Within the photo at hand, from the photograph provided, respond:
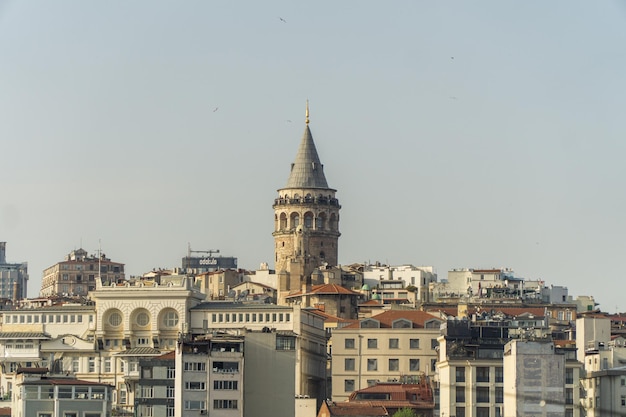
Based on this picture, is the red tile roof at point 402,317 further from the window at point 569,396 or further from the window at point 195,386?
the window at point 195,386

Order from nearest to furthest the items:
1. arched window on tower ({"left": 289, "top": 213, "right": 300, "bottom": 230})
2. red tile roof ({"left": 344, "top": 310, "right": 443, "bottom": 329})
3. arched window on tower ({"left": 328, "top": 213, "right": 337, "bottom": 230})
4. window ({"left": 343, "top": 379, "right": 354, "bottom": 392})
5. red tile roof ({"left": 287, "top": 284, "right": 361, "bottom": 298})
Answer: window ({"left": 343, "top": 379, "right": 354, "bottom": 392}), red tile roof ({"left": 344, "top": 310, "right": 443, "bottom": 329}), red tile roof ({"left": 287, "top": 284, "right": 361, "bottom": 298}), arched window on tower ({"left": 289, "top": 213, "right": 300, "bottom": 230}), arched window on tower ({"left": 328, "top": 213, "right": 337, "bottom": 230})

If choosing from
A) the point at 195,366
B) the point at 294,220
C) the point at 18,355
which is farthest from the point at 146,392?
the point at 294,220

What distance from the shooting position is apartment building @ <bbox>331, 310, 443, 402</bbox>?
13275 centimetres

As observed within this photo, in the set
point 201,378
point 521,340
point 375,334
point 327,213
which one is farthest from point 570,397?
point 327,213

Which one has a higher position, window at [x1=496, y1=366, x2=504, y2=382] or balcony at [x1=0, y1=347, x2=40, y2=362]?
balcony at [x1=0, y1=347, x2=40, y2=362]

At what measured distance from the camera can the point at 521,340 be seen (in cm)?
10550

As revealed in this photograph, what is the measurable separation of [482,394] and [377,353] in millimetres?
22337

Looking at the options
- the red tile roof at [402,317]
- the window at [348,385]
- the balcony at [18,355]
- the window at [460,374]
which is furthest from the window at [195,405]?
the balcony at [18,355]

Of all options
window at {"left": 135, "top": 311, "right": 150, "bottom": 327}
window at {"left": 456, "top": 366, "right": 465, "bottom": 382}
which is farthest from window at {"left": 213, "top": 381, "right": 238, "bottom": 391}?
window at {"left": 135, "top": 311, "right": 150, "bottom": 327}

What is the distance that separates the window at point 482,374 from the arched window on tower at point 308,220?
73.5 metres

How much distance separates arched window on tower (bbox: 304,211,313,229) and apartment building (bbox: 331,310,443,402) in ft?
167

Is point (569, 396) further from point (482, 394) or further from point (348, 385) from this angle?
point (348, 385)

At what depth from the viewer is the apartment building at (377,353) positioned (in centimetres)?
13275

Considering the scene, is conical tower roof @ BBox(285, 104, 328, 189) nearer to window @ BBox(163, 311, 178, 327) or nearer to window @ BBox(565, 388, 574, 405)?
window @ BBox(163, 311, 178, 327)
